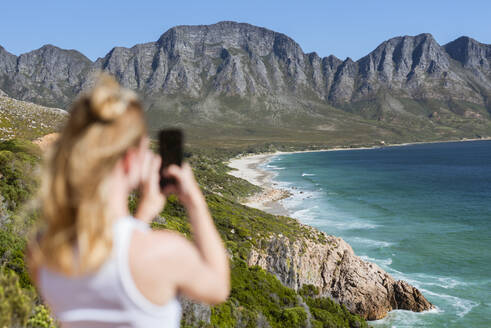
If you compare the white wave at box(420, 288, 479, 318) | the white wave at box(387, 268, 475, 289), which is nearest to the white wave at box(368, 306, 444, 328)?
the white wave at box(420, 288, 479, 318)

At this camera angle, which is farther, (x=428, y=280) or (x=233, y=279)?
(x=428, y=280)

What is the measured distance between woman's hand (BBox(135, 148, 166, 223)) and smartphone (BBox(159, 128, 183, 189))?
0.10 feet

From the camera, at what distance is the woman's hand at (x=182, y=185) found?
193 cm

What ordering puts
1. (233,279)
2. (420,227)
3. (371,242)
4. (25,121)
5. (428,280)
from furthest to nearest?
(420,227) < (25,121) < (371,242) < (428,280) < (233,279)

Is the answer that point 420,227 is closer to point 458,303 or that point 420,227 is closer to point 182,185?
point 458,303

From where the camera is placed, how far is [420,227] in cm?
4584

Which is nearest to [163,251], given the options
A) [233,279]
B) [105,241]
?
[105,241]

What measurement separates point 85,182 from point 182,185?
50cm

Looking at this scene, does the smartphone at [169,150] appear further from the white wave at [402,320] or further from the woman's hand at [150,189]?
the white wave at [402,320]

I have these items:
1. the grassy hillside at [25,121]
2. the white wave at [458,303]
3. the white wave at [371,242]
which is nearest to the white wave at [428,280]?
the white wave at [458,303]

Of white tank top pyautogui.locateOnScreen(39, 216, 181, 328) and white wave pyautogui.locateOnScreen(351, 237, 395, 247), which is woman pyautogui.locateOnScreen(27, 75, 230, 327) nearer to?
white tank top pyautogui.locateOnScreen(39, 216, 181, 328)

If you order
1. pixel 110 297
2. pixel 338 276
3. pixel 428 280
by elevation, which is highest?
pixel 110 297

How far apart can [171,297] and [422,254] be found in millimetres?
39604

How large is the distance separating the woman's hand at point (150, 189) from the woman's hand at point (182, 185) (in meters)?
0.06
